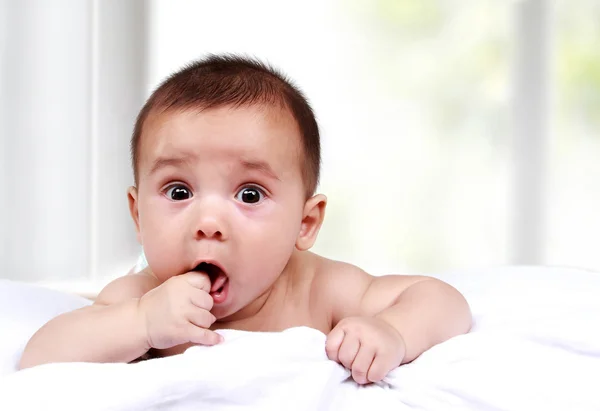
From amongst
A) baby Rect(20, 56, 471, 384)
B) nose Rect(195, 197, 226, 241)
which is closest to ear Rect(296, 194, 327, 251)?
baby Rect(20, 56, 471, 384)

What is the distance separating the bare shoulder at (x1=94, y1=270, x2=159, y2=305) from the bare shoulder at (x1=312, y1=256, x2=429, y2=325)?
0.28m

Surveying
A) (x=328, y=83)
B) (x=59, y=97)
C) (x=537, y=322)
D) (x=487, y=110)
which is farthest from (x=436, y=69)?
(x=537, y=322)

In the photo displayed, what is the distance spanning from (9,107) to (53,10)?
15.6 inches

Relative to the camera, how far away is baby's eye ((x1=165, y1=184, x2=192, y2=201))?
3.22ft

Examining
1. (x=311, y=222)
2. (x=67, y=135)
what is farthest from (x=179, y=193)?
(x=67, y=135)

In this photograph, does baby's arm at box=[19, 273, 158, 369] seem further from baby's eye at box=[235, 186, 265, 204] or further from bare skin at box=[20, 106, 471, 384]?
baby's eye at box=[235, 186, 265, 204]

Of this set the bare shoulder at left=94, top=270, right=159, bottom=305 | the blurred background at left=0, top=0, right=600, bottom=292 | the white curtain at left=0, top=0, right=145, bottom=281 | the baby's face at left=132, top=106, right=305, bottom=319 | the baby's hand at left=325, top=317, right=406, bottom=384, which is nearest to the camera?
the baby's hand at left=325, top=317, right=406, bottom=384

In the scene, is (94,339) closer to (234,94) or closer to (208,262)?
(208,262)

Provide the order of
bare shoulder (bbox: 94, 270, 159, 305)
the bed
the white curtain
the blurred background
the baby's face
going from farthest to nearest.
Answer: the blurred background < the white curtain < bare shoulder (bbox: 94, 270, 159, 305) < the baby's face < the bed

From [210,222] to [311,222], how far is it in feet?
0.88

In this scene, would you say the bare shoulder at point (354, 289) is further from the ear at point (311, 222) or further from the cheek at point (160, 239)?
the cheek at point (160, 239)

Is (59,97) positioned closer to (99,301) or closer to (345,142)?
(345,142)

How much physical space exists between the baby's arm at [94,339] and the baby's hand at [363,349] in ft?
0.82

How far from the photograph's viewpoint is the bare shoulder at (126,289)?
1079 millimetres
